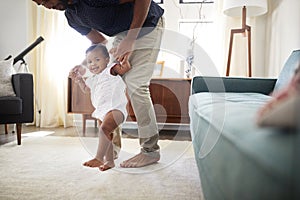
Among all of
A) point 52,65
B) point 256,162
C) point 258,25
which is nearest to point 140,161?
point 256,162

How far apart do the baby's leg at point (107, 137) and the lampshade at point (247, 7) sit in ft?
4.97

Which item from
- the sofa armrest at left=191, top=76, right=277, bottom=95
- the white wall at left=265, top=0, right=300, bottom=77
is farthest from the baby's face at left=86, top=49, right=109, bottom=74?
the white wall at left=265, top=0, right=300, bottom=77

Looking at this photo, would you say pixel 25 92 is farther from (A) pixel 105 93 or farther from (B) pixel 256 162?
(B) pixel 256 162

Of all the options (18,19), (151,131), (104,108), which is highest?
(18,19)

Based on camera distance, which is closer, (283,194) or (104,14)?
(283,194)

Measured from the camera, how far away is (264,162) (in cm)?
29

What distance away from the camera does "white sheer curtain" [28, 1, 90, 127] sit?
3.32m

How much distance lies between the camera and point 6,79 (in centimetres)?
240

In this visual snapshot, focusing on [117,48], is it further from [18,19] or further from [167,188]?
[18,19]

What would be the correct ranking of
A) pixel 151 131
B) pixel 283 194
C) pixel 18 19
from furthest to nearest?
pixel 18 19 < pixel 151 131 < pixel 283 194

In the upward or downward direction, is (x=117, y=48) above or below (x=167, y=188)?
above

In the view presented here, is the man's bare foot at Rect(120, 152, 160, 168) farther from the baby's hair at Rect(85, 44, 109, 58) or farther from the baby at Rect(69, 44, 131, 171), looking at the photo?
the baby's hair at Rect(85, 44, 109, 58)

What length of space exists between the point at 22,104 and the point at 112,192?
1.40m

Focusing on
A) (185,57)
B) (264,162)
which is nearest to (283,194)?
(264,162)
